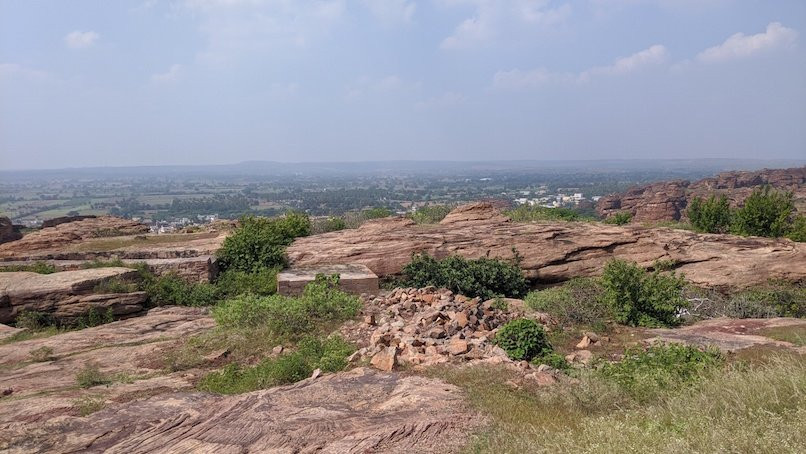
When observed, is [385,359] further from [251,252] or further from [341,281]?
[251,252]

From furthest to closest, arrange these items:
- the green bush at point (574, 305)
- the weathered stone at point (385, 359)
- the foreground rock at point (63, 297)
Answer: the foreground rock at point (63, 297) → the green bush at point (574, 305) → the weathered stone at point (385, 359)

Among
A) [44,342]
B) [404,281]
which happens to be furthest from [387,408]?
[404,281]

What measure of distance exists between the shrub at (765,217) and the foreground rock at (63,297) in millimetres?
19666

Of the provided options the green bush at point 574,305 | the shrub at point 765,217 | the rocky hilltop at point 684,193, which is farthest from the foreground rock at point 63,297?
the rocky hilltop at point 684,193

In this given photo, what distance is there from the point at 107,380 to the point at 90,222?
20.4 m

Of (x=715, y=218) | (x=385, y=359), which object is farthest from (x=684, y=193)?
(x=385, y=359)

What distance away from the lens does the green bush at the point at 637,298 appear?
10.2 metres

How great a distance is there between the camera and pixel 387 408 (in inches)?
191

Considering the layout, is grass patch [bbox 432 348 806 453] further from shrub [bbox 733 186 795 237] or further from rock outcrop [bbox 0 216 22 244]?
rock outcrop [bbox 0 216 22 244]

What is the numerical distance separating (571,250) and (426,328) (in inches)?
329

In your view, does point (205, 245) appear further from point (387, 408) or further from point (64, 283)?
point (387, 408)

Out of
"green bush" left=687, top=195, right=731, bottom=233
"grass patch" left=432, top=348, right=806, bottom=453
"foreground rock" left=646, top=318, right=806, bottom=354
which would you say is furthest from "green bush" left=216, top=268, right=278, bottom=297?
"green bush" left=687, top=195, right=731, bottom=233

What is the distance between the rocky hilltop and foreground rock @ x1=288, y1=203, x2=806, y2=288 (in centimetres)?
3643

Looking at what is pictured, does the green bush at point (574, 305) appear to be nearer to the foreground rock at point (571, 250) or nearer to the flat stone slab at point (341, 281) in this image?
the foreground rock at point (571, 250)
